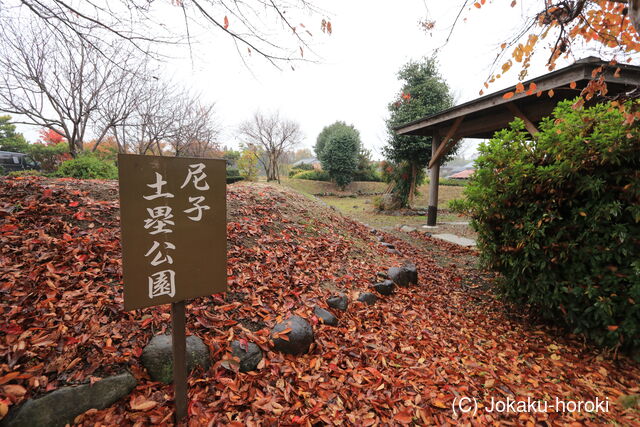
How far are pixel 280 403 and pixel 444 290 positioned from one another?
314cm

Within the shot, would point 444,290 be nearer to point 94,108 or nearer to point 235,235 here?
point 235,235

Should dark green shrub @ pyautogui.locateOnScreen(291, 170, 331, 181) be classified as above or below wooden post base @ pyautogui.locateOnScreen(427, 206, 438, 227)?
above

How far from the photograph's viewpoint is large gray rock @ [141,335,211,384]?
1.83m

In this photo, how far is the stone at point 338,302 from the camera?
2996mm

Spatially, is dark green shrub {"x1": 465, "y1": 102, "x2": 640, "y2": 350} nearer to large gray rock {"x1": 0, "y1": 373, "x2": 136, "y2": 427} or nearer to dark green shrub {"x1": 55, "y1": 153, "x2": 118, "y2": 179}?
large gray rock {"x1": 0, "y1": 373, "x2": 136, "y2": 427}

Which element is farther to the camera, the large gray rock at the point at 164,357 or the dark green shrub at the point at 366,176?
the dark green shrub at the point at 366,176

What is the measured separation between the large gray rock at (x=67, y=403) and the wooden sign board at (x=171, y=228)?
675mm

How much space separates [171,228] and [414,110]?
535 inches

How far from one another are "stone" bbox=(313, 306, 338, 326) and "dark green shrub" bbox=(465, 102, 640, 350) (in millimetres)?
2127

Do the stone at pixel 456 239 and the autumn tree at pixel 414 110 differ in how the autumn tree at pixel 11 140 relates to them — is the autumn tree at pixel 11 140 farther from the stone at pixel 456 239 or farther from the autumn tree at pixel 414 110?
the stone at pixel 456 239

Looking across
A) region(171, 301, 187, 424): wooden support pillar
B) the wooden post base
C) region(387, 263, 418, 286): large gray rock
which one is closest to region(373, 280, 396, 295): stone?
region(387, 263, 418, 286): large gray rock

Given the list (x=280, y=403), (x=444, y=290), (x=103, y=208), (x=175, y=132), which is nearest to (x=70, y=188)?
(x=103, y=208)

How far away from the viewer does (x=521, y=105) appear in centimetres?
602

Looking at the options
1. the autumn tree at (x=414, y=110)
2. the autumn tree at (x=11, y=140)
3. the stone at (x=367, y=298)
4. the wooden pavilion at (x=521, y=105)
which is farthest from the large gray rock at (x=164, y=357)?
the autumn tree at (x=11, y=140)
